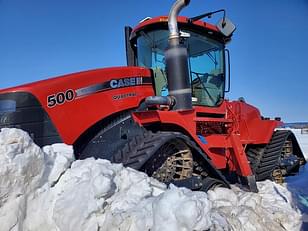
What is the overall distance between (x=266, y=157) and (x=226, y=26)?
90.8 inches

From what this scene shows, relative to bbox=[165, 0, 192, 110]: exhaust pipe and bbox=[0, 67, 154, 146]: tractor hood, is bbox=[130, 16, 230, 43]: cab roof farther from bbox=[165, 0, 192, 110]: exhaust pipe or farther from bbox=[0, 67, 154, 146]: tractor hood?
bbox=[0, 67, 154, 146]: tractor hood

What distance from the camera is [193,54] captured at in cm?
429

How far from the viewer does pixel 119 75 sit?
11.7 ft

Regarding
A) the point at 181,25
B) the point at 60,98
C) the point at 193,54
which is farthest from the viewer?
the point at 193,54

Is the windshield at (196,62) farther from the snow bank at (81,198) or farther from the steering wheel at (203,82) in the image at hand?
the snow bank at (81,198)

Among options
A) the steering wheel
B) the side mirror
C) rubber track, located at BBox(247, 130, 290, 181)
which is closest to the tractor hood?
the steering wheel

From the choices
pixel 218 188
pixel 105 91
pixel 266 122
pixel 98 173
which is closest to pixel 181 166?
pixel 218 188

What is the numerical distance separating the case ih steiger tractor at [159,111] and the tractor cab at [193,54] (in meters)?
0.01

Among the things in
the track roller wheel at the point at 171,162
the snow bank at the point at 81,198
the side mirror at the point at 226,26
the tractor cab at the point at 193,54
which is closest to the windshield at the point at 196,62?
the tractor cab at the point at 193,54

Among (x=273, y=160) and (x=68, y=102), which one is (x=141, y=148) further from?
(x=273, y=160)

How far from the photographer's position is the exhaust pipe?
11.3ft

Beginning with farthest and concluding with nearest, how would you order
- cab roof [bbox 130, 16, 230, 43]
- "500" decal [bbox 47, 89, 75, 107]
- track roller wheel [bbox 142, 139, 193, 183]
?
cab roof [bbox 130, 16, 230, 43], track roller wheel [bbox 142, 139, 193, 183], "500" decal [bbox 47, 89, 75, 107]

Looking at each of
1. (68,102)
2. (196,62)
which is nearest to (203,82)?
(196,62)

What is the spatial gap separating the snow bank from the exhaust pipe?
4.52 ft
